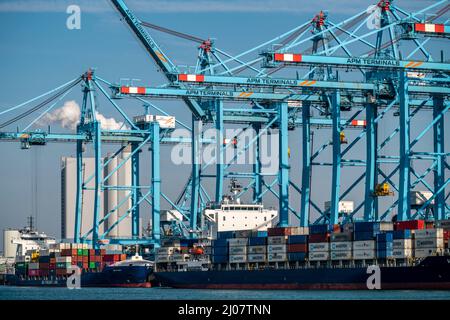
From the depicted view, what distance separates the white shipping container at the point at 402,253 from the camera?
4228 centimetres

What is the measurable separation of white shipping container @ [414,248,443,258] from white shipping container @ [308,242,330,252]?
541cm

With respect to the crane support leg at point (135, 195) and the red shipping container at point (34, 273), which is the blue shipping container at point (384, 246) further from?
the red shipping container at point (34, 273)

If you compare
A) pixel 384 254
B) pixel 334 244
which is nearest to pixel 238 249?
pixel 334 244

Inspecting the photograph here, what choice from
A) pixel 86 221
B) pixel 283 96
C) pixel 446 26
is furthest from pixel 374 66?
pixel 86 221

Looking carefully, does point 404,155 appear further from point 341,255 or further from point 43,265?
point 43,265

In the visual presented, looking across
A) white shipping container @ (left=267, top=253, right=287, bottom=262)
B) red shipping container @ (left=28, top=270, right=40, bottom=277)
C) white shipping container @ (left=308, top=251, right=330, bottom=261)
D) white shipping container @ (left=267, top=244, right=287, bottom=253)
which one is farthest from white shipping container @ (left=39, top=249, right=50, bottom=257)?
white shipping container @ (left=308, top=251, right=330, bottom=261)

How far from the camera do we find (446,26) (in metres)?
42.8

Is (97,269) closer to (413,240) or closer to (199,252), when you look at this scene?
(199,252)

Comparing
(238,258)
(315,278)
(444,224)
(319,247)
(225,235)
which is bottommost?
(315,278)

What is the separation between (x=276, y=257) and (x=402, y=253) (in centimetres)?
852

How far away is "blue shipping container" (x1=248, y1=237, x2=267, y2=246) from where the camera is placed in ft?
164

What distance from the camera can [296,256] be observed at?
1879 inches

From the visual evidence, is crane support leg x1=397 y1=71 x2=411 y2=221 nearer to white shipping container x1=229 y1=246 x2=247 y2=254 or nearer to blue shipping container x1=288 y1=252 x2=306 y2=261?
blue shipping container x1=288 y1=252 x2=306 y2=261

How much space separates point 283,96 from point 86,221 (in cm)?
6626
